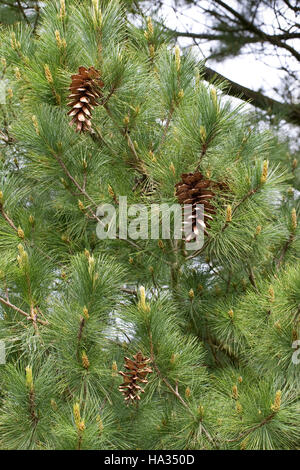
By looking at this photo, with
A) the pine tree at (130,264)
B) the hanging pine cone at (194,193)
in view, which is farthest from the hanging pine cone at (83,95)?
the hanging pine cone at (194,193)

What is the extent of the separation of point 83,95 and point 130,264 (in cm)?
50

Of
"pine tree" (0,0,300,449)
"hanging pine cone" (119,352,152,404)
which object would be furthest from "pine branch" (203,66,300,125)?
"hanging pine cone" (119,352,152,404)

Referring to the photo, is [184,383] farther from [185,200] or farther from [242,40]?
[242,40]

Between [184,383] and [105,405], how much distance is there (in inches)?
9.1

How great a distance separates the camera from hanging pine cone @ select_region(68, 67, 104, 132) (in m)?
1.43

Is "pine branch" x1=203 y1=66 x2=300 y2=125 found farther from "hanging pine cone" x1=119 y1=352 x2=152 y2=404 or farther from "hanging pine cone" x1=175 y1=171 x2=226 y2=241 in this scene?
"hanging pine cone" x1=119 y1=352 x2=152 y2=404

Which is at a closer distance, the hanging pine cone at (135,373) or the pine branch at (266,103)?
the hanging pine cone at (135,373)

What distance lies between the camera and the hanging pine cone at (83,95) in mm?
1433

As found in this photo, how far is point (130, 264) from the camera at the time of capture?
175 cm

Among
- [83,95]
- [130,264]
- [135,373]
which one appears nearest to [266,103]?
[130,264]

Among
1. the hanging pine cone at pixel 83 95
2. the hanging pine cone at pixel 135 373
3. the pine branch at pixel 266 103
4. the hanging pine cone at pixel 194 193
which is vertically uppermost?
the pine branch at pixel 266 103

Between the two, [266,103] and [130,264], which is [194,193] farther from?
[266,103]

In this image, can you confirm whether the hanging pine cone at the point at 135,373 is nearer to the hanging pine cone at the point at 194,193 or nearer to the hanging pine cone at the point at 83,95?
the hanging pine cone at the point at 194,193

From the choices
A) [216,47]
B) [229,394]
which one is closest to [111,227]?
[229,394]
